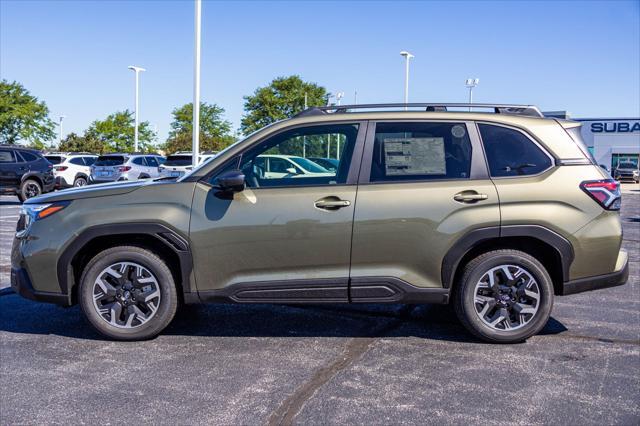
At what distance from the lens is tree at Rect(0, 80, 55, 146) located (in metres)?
52.1

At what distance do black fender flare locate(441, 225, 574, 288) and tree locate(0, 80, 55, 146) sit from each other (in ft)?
175

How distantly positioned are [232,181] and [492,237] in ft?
6.39

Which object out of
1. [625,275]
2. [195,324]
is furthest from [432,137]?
[195,324]

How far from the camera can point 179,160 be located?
25.5 m

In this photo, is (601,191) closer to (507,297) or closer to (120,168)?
(507,297)

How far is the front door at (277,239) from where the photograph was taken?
16.0 feet

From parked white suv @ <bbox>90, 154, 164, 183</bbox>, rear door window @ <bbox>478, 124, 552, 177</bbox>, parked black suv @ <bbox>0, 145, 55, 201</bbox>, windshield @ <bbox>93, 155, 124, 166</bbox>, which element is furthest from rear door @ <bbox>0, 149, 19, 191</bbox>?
rear door window @ <bbox>478, 124, 552, 177</bbox>

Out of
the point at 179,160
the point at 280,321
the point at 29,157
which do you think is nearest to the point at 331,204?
the point at 280,321

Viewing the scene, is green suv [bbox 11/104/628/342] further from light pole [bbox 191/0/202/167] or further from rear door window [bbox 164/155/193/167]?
rear door window [bbox 164/155/193/167]

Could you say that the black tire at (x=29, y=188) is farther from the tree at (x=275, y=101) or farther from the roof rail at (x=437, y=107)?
the tree at (x=275, y=101)

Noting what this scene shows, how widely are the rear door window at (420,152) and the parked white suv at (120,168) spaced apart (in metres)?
20.5

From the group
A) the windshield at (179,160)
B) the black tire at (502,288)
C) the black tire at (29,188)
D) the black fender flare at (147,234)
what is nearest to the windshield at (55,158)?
the windshield at (179,160)

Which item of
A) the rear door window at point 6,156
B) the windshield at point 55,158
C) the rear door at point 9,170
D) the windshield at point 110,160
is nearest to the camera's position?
the rear door at point 9,170

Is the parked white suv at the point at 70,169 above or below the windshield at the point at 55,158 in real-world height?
below
